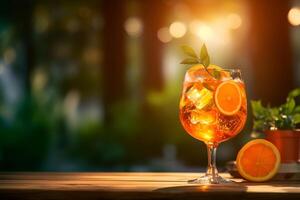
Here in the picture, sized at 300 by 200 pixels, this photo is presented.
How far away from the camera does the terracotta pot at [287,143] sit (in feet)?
7.77

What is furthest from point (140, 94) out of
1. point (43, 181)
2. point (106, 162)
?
point (43, 181)

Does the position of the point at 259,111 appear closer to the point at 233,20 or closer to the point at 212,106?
the point at 212,106

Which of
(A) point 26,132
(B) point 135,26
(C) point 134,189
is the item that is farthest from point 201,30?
(C) point 134,189

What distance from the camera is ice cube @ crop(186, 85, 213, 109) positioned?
85.1 inches

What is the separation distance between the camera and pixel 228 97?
2168 millimetres

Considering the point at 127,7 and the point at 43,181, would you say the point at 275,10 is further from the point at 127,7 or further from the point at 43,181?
the point at 43,181

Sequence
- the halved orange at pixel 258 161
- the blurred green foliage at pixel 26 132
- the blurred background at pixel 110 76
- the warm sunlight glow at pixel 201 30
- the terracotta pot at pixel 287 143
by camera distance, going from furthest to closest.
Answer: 1. the blurred green foliage at pixel 26 132
2. the warm sunlight glow at pixel 201 30
3. the blurred background at pixel 110 76
4. the terracotta pot at pixel 287 143
5. the halved orange at pixel 258 161

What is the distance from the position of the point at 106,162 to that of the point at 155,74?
112 centimetres

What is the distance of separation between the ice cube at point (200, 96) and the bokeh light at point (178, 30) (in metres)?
5.11

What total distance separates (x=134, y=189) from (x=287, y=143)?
28.1 inches

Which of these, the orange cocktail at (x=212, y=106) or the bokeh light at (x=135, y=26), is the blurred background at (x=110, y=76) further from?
the orange cocktail at (x=212, y=106)

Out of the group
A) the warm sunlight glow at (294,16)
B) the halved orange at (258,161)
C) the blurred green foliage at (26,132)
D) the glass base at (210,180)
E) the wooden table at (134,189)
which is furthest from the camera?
the blurred green foliage at (26,132)

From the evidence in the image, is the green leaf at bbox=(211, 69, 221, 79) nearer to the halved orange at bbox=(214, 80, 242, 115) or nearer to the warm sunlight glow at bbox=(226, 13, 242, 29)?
the halved orange at bbox=(214, 80, 242, 115)

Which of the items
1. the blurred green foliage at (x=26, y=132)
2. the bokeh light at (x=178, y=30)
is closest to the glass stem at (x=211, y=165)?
the bokeh light at (x=178, y=30)
